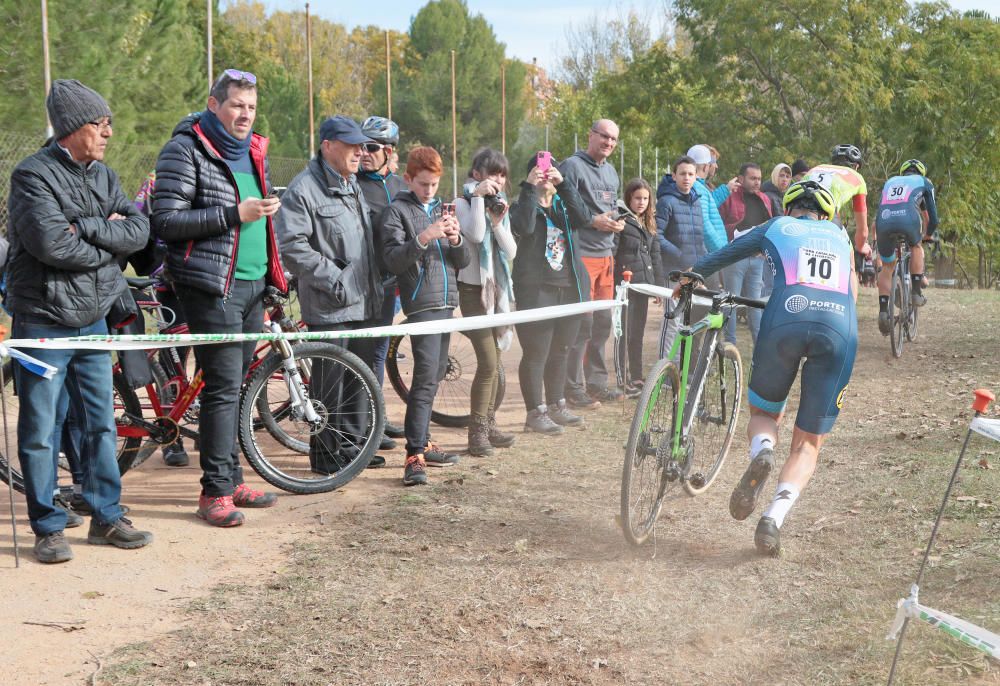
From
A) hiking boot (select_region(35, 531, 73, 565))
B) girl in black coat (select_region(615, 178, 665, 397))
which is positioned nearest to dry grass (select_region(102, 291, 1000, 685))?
hiking boot (select_region(35, 531, 73, 565))

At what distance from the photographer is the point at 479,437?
7441 mm

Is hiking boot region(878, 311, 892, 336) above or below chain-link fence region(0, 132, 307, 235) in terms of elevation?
below

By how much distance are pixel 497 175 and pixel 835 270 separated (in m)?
2.68

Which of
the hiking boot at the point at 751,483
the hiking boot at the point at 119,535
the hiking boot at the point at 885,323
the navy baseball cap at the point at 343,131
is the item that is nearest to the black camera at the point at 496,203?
the navy baseball cap at the point at 343,131

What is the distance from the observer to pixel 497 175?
24.0 feet

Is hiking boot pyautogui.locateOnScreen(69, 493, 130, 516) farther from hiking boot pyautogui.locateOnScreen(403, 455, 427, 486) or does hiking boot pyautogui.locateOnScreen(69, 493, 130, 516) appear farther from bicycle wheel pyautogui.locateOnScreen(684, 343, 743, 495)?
bicycle wheel pyautogui.locateOnScreen(684, 343, 743, 495)

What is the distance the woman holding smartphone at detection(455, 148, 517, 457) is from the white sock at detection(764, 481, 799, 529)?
2.44 m

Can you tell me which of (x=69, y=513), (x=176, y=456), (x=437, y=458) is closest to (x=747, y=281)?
(x=437, y=458)

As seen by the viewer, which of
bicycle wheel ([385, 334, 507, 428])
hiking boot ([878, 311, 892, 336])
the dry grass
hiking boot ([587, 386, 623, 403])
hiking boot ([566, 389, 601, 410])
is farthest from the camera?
hiking boot ([878, 311, 892, 336])

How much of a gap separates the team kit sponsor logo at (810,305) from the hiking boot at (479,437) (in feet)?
8.85

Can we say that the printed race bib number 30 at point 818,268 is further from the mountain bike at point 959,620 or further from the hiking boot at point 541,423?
the hiking boot at point 541,423

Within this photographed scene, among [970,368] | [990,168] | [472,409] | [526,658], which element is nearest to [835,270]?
[526,658]

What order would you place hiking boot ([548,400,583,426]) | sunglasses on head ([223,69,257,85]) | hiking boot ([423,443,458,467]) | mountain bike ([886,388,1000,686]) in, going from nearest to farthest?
mountain bike ([886,388,1000,686]) → sunglasses on head ([223,69,257,85]) → hiking boot ([423,443,458,467]) → hiking boot ([548,400,583,426])

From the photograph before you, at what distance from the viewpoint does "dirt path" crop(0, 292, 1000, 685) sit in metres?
4.07
